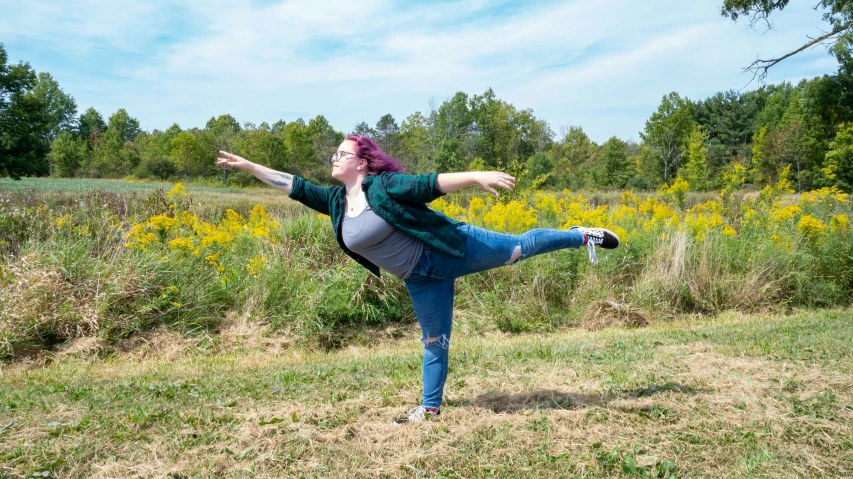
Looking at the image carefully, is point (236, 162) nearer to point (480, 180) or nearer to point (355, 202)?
point (355, 202)

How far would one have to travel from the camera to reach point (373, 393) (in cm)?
432

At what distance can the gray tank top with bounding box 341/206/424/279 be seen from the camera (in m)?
3.41

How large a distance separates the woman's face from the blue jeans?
2.13ft

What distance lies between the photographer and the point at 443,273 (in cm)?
355

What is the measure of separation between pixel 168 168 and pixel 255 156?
1283 centimetres

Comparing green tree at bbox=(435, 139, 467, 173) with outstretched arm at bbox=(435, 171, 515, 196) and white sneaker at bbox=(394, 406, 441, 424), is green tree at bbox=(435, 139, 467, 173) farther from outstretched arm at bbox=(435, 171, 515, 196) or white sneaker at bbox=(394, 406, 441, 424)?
outstretched arm at bbox=(435, 171, 515, 196)

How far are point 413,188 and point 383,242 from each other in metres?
0.39

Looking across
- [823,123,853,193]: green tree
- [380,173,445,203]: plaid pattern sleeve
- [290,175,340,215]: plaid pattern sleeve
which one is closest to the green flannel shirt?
[380,173,445,203]: plaid pattern sleeve

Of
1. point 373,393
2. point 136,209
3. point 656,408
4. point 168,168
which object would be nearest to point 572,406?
point 656,408

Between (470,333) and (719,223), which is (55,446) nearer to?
(470,333)

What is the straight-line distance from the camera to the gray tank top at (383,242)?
341cm

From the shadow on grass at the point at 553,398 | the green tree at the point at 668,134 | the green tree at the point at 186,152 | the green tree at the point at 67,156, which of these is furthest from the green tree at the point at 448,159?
the shadow on grass at the point at 553,398

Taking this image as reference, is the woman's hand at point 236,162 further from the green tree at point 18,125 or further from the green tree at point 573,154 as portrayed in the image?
the green tree at point 573,154

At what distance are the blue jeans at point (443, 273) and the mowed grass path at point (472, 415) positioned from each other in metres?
0.34
